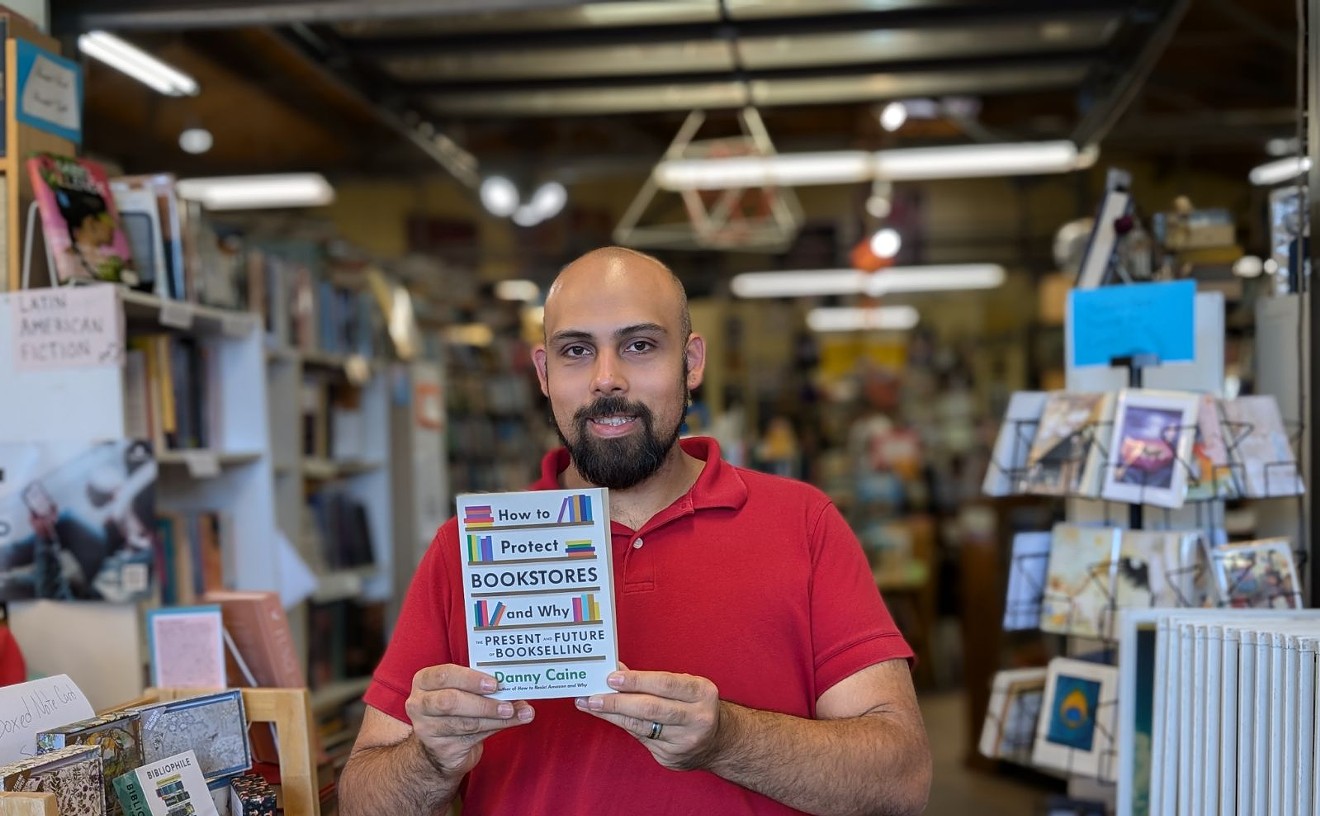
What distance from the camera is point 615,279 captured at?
6.91 ft

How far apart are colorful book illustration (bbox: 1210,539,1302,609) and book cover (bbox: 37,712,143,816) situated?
2393 mm

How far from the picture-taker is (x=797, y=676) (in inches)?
83.0

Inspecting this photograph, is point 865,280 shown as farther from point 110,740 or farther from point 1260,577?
point 110,740

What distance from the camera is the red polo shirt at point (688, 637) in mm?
2053

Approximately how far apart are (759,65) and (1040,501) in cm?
502

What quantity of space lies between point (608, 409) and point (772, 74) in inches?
149

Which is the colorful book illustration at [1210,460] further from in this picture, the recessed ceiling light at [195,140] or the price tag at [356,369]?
the recessed ceiling light at [195,140]

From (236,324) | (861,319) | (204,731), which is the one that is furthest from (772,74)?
(861,319)

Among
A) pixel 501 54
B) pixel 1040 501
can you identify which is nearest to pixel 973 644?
pixel 1040 501

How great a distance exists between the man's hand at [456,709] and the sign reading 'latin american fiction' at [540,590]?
0.02 meters

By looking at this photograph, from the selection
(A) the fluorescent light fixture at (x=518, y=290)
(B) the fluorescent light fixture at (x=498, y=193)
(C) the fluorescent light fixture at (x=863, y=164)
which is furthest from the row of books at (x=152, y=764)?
(A) the fluorescent light fixture at (x=518, y=290)

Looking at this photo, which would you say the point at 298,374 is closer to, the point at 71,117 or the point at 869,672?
the point at 71,117

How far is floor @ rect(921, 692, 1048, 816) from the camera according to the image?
243 inches

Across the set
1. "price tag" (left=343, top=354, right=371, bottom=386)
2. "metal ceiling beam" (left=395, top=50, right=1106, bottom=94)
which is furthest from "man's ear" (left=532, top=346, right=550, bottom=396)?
"metal ceiling beam" (left=395, top=50, right=1106, bottom=94)
